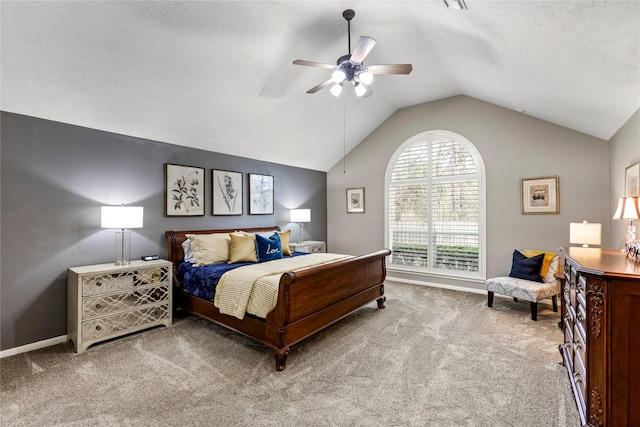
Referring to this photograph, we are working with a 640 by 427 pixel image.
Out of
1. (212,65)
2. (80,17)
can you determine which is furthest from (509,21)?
(80,17)

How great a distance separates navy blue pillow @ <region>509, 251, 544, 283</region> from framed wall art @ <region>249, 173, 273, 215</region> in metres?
4.05

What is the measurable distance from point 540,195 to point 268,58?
168 inches

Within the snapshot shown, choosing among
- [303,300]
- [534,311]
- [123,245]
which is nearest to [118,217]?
[123,245]

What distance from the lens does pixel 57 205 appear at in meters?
3.13

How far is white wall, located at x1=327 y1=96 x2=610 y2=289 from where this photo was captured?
403 centimetres

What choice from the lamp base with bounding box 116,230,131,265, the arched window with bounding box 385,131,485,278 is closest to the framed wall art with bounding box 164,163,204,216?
the lamp base with bounding box 116,230,131,265

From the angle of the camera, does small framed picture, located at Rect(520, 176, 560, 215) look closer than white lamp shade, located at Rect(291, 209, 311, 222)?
Yes

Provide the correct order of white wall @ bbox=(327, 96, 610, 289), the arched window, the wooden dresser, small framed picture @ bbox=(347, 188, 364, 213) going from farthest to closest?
small framed picture @ bbox=(347, 188, 364, 213) < the arched window < white wall @ bbox=(327, 96, 610, 289) < the wooden dresser

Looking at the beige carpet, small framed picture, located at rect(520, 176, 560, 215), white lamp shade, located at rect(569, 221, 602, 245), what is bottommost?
the beige carpet

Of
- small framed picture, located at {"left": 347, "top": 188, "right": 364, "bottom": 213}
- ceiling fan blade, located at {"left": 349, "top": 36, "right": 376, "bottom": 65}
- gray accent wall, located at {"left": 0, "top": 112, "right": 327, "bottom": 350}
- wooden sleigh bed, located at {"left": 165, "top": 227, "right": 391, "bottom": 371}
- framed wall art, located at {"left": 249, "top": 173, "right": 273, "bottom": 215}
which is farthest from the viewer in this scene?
small framed picture, located at {"left": 347, "top": 188, "right": 364, "bottom": 213}

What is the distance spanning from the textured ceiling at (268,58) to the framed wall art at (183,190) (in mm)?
411

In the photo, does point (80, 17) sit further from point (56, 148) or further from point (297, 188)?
point (297, 188)

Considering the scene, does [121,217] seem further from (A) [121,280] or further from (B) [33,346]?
(B) [33,346]

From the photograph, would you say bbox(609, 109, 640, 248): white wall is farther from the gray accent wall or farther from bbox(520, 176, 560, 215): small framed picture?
the gray accent wall
